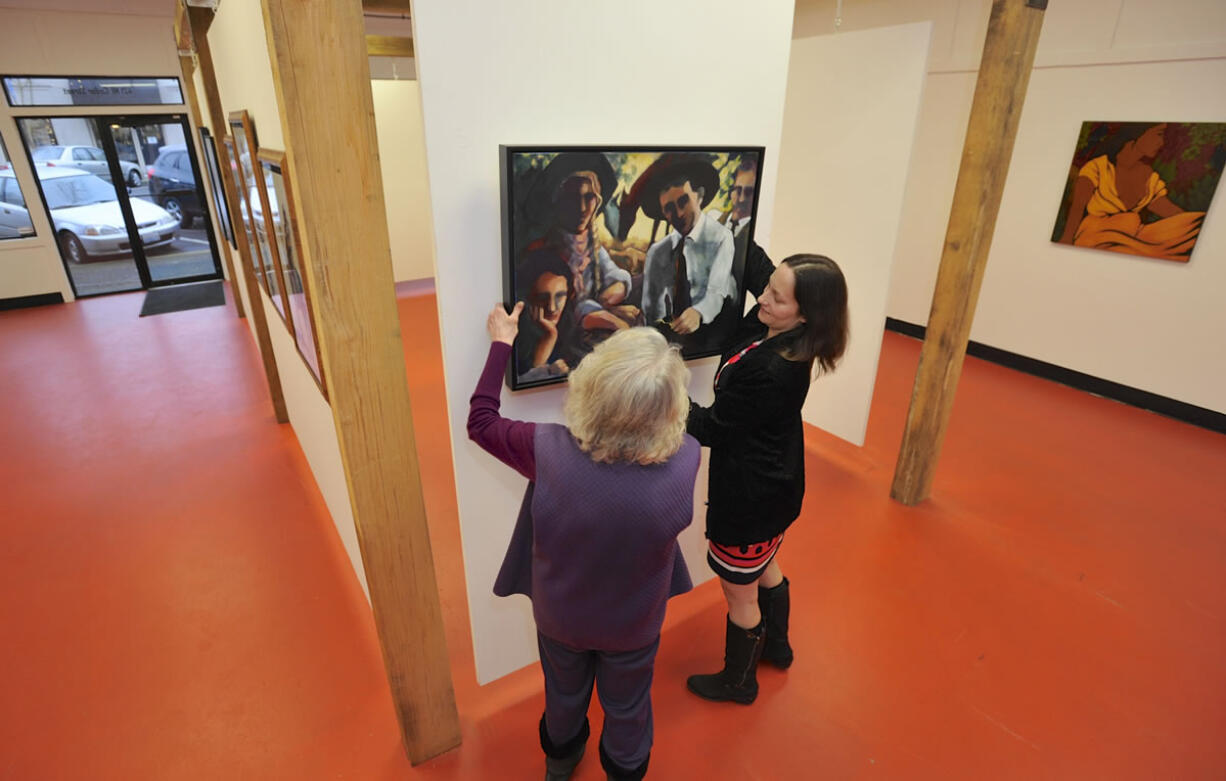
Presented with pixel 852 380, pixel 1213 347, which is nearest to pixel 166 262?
pixel 852 380

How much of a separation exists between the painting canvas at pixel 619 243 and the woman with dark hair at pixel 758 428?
19 cm

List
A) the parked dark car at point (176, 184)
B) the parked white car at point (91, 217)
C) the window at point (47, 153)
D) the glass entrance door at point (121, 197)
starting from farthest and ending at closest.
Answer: the parked dark car at point (176, 184) → the parked white car at point (91, 217) → the glass entrance door at point (121, 197) → the window at point (47, 153)

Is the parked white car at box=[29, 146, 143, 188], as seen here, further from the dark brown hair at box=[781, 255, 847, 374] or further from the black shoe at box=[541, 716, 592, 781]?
the dark brown hair at box=[781, 255, 847, 374]

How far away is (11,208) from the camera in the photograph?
6852 millimetres

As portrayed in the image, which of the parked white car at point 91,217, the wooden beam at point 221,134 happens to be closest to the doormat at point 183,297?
the parked white car at point 91,217

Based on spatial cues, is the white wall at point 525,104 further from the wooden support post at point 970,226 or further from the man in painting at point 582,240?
the wooden support post at point 970,226

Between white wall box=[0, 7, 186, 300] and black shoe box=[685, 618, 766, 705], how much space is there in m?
8.82

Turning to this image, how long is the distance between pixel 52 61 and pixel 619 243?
8.41 m

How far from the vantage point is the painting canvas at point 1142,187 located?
416 cm

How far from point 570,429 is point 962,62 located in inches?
236

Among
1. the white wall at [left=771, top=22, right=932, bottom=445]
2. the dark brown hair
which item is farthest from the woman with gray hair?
the white wall at [left=771, top=22, right=932, bottom=445]

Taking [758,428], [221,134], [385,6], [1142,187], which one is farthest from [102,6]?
[1142,187]

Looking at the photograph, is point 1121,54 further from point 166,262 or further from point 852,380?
point 166,262

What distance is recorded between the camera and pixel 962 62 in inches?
212
